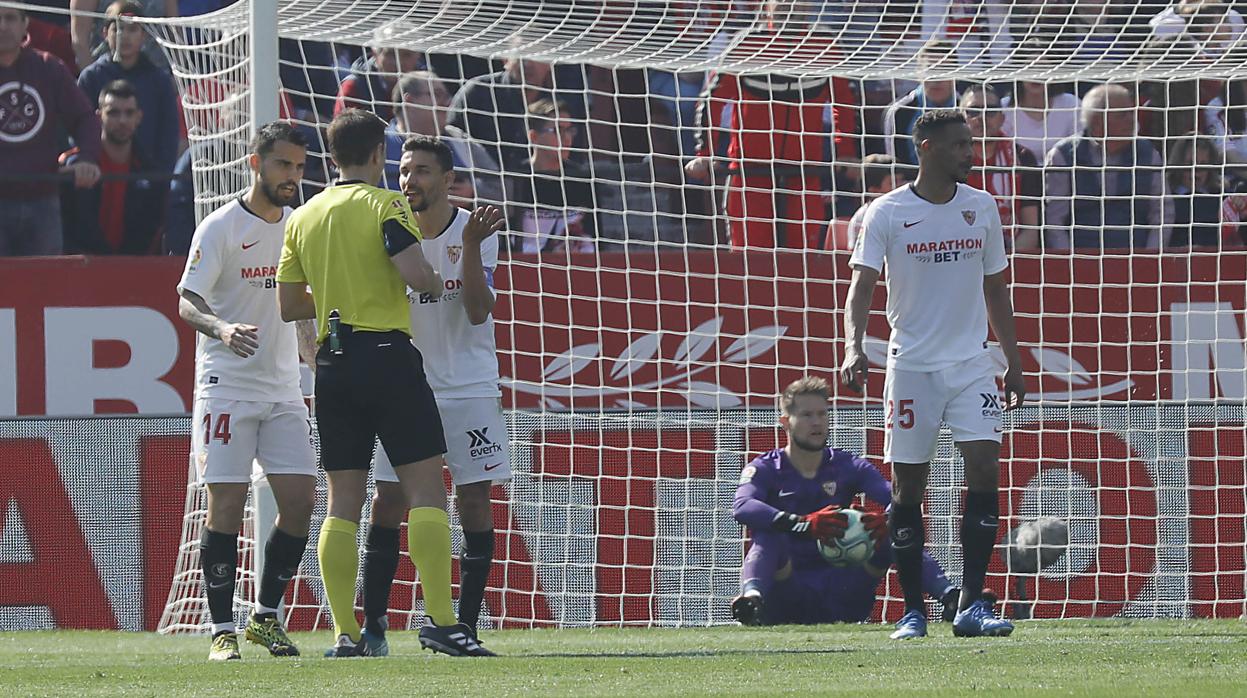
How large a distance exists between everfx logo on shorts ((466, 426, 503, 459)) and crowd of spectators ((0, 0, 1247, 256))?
2.87m

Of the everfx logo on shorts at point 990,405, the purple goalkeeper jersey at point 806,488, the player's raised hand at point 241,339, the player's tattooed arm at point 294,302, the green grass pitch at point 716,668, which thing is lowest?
the green grass pitch at point 716,668

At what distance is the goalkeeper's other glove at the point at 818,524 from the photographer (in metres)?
8.27

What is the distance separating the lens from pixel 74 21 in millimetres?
11273

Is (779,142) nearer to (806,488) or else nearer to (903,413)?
(806,488)

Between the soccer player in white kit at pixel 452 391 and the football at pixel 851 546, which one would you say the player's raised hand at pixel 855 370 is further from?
the football at pixel 851 546

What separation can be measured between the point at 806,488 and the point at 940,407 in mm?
1715

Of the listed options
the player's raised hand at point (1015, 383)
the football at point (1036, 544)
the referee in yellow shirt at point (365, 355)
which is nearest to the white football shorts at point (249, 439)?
the referee in yellow shirt at point (365, 355)

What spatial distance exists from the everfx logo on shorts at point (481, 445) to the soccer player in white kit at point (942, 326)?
1.31 meters

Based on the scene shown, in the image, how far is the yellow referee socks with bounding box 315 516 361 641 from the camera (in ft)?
20.4

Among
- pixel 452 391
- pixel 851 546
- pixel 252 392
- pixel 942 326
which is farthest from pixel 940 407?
pixel 252 392

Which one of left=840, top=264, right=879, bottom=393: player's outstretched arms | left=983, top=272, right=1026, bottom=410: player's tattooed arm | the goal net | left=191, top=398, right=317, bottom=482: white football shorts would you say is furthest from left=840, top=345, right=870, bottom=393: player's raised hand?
the goal net

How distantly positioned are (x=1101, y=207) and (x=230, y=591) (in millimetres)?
5167

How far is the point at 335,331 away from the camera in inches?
239

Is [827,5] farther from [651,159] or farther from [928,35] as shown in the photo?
[651,159]
